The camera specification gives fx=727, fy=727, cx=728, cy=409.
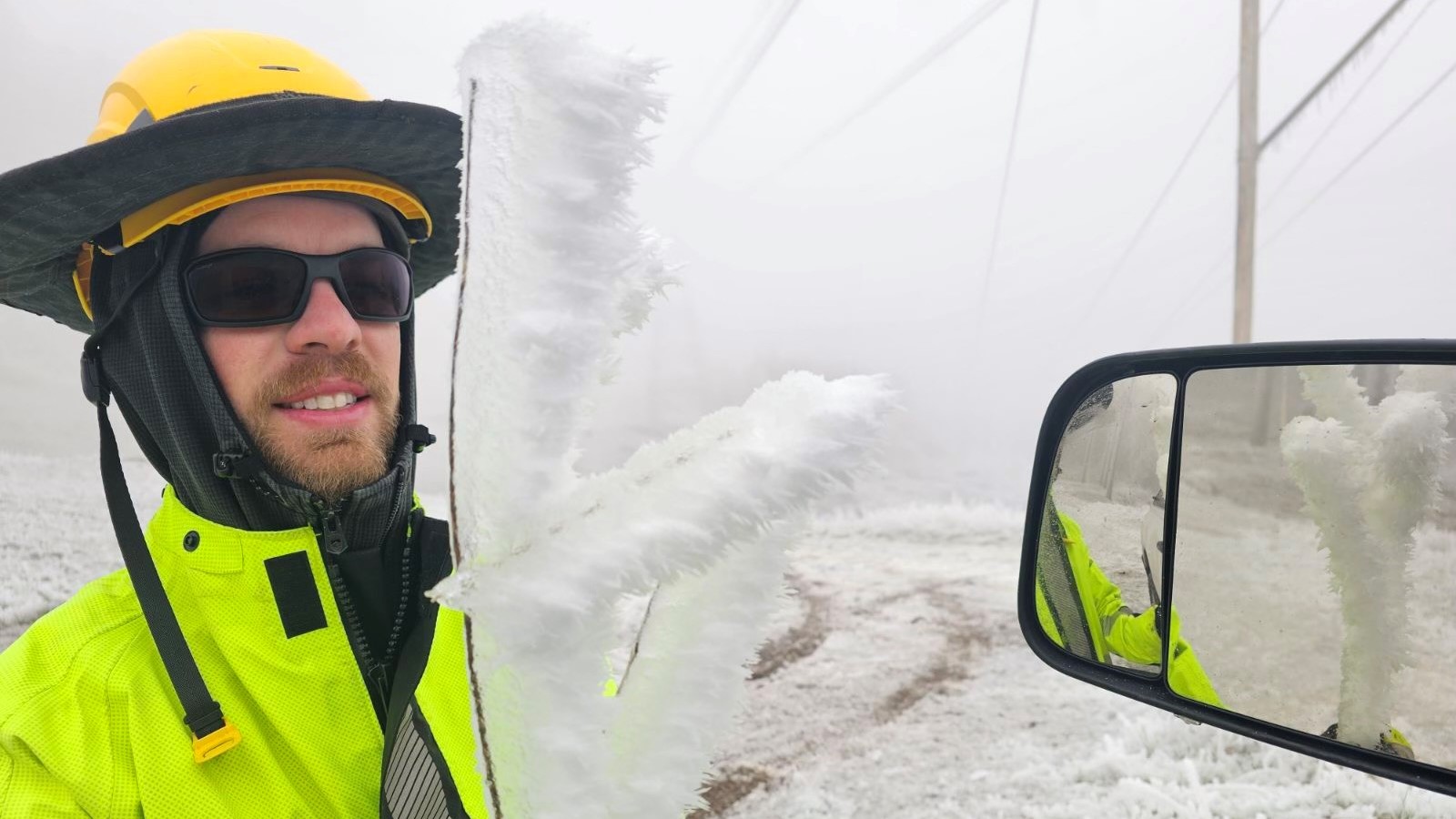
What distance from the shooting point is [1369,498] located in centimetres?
78

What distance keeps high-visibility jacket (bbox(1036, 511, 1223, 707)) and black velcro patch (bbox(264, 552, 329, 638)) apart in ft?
3.71

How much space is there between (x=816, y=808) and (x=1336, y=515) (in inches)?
76.0

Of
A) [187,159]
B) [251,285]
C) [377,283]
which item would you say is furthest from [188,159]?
[377,283]

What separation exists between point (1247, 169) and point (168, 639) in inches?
292

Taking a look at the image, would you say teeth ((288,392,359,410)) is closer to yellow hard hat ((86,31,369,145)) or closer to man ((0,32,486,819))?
man ((0,32,486,819))

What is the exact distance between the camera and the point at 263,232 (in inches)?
50.7

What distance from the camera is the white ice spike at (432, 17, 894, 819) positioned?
0.37 metres

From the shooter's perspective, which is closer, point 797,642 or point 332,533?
point 332,533

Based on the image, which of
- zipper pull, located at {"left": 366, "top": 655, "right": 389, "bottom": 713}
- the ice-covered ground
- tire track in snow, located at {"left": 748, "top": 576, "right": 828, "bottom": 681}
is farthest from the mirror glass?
tire track in snow, located at {"left": 748, "top": 576, "right": 828, "bottom": 681}

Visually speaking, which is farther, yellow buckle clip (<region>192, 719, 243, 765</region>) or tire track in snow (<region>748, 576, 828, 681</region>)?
tire track in snow (<region>748, 576, 828, 681</region>)

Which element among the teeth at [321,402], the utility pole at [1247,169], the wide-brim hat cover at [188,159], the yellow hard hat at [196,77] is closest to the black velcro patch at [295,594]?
the teeth at [321,402]

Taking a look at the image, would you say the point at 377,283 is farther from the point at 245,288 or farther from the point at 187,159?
the point at 187,159

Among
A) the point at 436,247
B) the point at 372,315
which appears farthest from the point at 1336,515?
the point at 436,247

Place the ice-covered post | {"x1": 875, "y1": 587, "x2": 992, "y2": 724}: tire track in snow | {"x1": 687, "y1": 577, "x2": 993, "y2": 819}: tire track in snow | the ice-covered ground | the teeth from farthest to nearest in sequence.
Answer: {"x1": 875, "y1": 587, "x2": 992, "y2": 724}: tire track in snow, {"x1": 687, "y1": 577, "x2": 993, "y2": 819}: tire track in snow, the ice-covered ground, the teeth, the ice-covered post
